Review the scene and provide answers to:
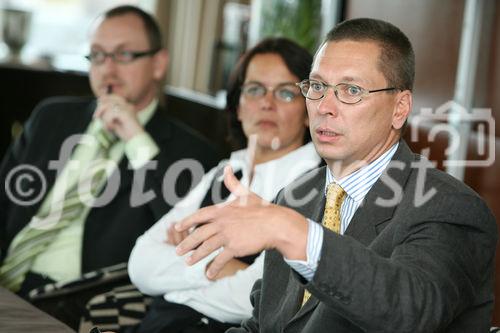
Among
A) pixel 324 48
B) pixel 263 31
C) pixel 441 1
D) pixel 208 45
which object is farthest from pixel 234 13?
pixel 324 48

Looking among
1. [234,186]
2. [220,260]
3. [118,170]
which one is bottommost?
[118,170]

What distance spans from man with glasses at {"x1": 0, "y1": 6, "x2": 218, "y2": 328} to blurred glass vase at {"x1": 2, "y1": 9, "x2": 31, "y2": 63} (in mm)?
2865

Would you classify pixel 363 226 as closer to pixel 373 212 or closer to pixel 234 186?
pixel 373 212

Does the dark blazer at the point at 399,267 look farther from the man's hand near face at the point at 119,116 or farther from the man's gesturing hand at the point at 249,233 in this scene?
the man's hand near face at the point at 119,116

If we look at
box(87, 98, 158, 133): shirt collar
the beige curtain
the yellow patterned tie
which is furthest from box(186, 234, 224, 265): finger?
the beige curtain

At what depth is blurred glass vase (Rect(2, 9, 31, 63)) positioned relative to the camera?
6215 mm

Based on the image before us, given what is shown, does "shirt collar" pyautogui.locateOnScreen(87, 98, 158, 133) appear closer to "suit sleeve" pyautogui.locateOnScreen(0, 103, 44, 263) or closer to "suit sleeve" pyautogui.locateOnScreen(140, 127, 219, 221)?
"suit sleeve" pyautogui.locateOnScreen(140, 127, 219, 221)

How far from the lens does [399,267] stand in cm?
139

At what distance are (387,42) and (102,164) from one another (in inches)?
70.1

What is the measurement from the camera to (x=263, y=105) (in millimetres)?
2875

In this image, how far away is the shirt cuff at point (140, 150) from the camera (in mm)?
3191

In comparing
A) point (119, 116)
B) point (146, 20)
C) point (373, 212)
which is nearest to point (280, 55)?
point (119, 116)

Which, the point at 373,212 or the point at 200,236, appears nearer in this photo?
the point at 200,236

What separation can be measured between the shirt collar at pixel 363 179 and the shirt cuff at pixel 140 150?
1.49 metres
